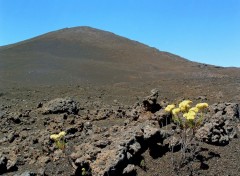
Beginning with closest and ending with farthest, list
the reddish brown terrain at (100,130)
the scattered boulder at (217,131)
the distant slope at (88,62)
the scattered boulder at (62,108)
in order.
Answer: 1. the reddish brown terrain at (100,130)
2. the scattered boulder at (217,131)
3. the scattered boulder at (62,108)
4. the distant slope at (88,62)

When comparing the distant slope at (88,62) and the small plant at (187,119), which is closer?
the small plant at (187,119)

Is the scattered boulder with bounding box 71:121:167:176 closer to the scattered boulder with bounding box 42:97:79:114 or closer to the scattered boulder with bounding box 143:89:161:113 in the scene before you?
the scattered boulder with bounding box 143:89:161:113

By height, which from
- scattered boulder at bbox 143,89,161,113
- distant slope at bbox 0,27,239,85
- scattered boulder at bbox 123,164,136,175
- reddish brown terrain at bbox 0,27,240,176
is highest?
distant slope at bbox 0,27,239,85

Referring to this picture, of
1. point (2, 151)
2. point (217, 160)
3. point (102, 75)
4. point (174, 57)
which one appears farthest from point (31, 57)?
point (217, 160)

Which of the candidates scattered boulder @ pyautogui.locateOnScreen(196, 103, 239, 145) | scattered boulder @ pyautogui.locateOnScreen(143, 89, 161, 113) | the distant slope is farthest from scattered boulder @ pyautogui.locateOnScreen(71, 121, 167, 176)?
the distant slope

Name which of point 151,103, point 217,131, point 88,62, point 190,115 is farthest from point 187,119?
point 88,62

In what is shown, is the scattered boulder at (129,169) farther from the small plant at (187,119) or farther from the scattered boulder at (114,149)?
the small plant at (187,119)

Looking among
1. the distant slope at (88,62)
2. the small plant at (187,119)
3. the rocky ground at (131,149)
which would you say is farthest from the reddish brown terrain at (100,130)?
the distant slope at (88,62)

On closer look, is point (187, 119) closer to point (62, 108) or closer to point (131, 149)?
point (131, 149)

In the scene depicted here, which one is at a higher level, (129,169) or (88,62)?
(88,62)
